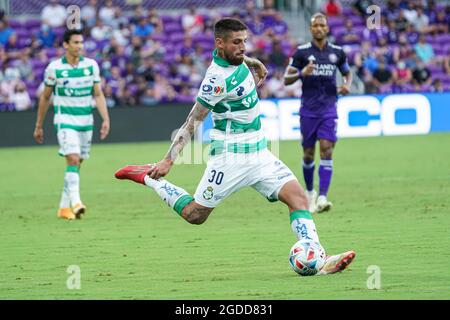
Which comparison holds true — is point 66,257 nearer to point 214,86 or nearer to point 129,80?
point 214,86

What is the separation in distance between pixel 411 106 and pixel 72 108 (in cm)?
1442

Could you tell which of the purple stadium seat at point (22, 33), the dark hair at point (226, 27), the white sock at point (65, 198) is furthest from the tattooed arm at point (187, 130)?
the purple stadium seat at point (22, 33)

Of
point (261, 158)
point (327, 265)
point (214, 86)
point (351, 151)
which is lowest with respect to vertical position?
point (351, 151)

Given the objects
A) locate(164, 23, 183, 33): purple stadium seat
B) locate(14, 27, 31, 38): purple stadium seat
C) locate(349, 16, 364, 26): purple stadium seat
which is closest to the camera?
locate(14, 27, 31, 38): purple stadium seat

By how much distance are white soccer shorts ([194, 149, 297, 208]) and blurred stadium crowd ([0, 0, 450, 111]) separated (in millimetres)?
18139

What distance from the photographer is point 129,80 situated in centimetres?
2909

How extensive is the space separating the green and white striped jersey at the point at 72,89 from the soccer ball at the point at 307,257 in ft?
20.2

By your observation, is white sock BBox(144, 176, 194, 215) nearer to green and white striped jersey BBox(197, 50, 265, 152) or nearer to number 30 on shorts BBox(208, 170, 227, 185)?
number 30 on shorts BBox(208, 170, 227, 185)

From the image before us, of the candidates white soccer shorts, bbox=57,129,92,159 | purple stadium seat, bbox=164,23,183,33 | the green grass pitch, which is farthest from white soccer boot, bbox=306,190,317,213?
purple stadium seat, bbox=164,23,183,33

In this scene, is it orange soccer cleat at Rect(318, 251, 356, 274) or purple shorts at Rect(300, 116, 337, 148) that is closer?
orange soccer cleat at Rect(318, 251, 356, 274)

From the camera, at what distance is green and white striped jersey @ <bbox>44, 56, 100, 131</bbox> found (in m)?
14.9

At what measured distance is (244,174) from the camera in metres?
9.71

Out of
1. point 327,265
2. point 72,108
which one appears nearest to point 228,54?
point 327,265

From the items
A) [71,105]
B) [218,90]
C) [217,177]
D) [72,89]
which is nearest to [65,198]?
[71,105]
